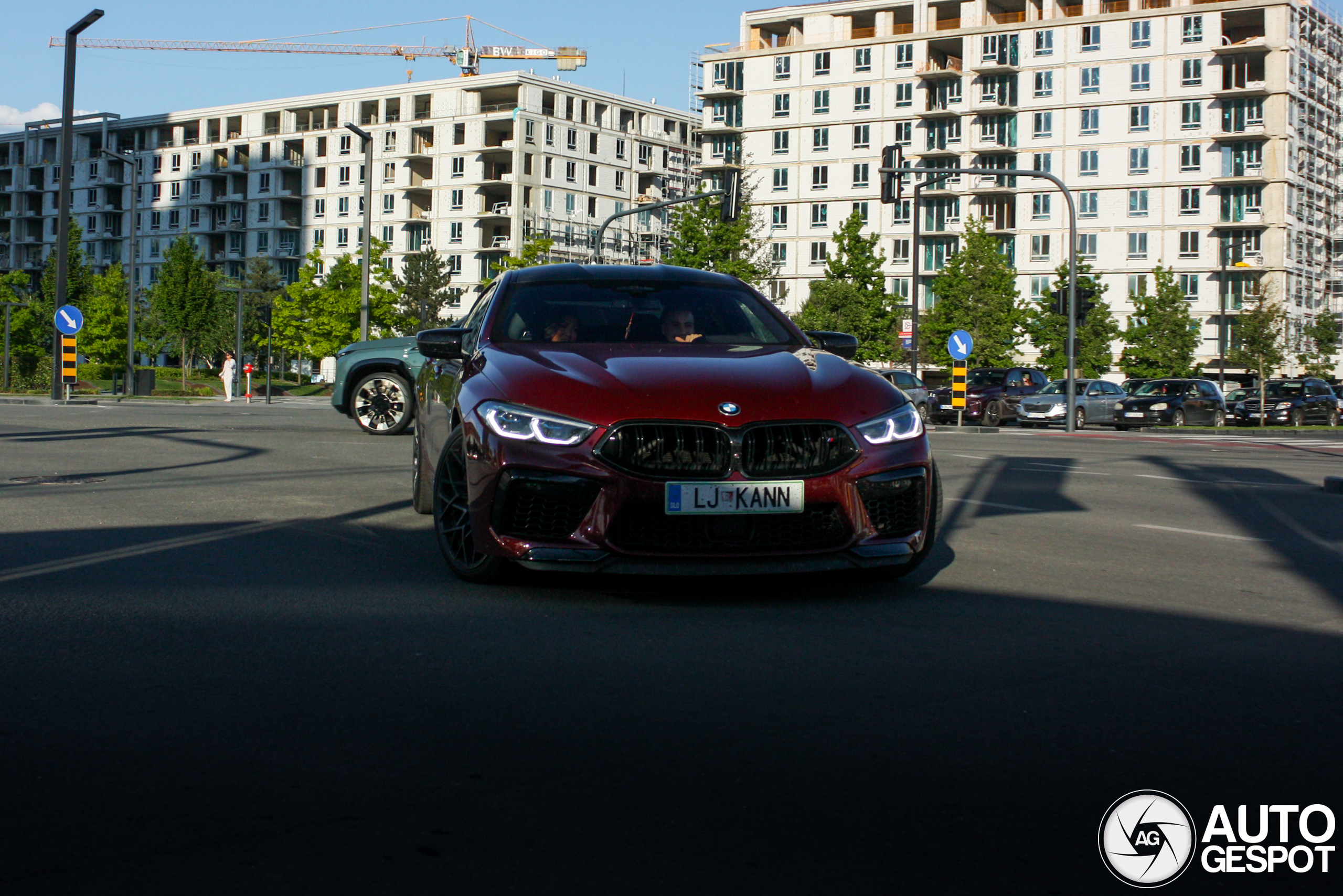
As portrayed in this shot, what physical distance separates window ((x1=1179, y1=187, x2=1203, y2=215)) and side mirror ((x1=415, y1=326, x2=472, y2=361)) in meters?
81.6

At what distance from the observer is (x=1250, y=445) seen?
84.3 ft

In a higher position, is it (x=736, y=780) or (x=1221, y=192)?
(x=1221, y=192)

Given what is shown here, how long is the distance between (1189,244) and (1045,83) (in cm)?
1285

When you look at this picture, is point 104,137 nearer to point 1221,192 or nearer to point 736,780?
point 1221,192

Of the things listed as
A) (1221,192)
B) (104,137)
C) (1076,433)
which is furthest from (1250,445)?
(104,137)

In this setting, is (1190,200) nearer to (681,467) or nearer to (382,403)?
(382,403)

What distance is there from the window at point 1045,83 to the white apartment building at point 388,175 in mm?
29566

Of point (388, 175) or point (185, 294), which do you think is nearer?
point (185, 294)

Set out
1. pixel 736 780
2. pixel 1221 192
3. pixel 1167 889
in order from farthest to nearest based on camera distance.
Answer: pixel 1221 192 → pixel 736 780 → pixel 1167 889

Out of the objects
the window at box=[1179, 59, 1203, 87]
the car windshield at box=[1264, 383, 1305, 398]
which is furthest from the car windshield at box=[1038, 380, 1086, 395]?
the window at box=[1179, 59, 1203, 87]

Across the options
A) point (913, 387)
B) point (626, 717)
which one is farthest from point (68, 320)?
point (626, 717)

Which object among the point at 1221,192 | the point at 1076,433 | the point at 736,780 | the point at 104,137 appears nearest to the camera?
the point at 736,780

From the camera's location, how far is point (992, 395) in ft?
138

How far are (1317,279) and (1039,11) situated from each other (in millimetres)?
23310
